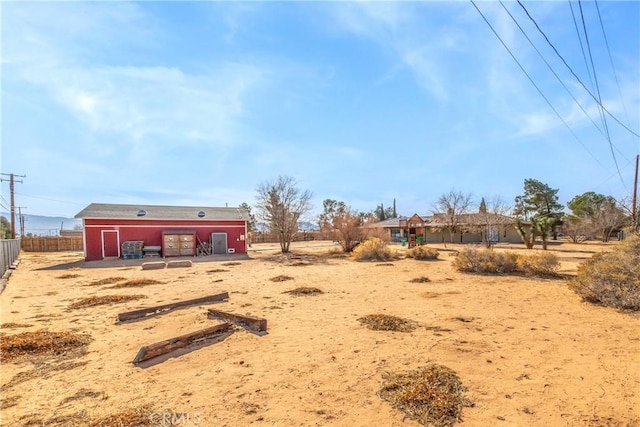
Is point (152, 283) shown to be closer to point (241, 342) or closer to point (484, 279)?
point (241, 342)

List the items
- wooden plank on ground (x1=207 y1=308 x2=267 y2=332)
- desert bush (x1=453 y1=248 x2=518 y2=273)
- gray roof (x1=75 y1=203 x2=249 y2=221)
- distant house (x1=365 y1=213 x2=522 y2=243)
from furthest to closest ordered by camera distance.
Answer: distant house (x1=365 y1=213 x2=522 y2=243), gray roof (x1=75 y1=203 x2=249 y2=221), desert bush (x1=453 y1=248 x2=518 y2=273), wooden plank on ground (x1=207 y1=308 x2=267 y2=332)

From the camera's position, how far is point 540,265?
444 inches

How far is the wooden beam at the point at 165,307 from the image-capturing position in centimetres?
627

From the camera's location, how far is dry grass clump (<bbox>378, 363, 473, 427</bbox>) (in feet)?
9.59

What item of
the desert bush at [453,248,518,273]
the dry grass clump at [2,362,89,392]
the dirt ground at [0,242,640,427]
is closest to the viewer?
the dirt ground at [0,242,640,427]

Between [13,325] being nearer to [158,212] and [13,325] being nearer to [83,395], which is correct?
[83,395]

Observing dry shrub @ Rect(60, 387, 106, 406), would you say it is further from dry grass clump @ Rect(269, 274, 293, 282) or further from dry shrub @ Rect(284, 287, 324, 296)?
dry grass clump @ Rect(269, 274, 293, 282)

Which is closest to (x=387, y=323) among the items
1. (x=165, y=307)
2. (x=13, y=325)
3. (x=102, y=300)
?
(x=165, y=307)

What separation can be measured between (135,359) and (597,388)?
17.9 ft

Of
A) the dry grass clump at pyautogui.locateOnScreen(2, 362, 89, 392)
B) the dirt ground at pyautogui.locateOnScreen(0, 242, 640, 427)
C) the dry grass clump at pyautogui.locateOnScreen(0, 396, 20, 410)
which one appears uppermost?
the dry grass clump at pyautogui.locateOnScreen(2, 362, 89, 392)

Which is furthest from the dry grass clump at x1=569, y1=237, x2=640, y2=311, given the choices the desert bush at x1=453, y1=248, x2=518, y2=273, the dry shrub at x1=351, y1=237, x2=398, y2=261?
the dry shrub at x1=351, y1=237, x2=398, y2=261

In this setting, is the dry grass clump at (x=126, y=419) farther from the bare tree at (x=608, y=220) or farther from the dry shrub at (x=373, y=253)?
the bare tree at (x=608, y=220)

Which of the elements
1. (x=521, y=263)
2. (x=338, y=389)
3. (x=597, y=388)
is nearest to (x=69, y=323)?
(x=338, y=389)

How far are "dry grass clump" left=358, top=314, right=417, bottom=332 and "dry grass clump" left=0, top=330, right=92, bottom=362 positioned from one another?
4.58 metres
